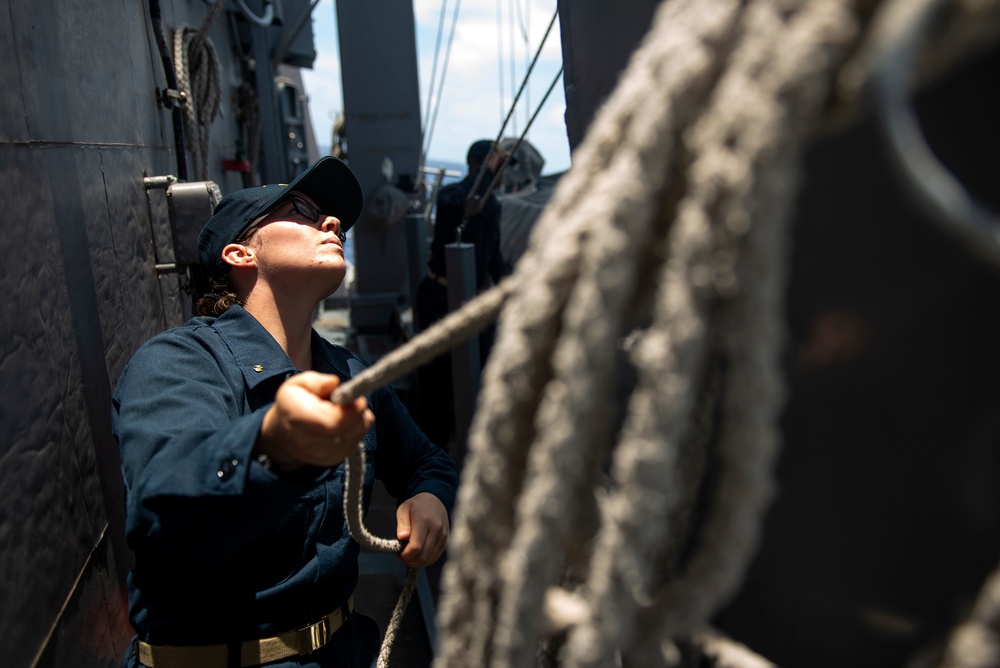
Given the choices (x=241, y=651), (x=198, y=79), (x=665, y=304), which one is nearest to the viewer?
(x=665, y=304)

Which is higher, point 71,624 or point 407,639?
point 71,624

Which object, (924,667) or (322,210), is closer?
(924,667)

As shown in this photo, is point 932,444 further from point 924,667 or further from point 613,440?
point 613,440

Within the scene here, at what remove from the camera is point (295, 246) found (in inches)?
55.2

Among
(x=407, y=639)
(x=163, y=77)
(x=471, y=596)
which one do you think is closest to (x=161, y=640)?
(x=471, y=596)

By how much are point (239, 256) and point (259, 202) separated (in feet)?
0.43

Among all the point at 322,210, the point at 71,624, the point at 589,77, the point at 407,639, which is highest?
the point at 589,77

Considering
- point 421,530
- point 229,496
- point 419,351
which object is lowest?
point 421,530

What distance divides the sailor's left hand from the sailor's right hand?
1.58 feet

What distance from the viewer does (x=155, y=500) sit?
0.93 meters

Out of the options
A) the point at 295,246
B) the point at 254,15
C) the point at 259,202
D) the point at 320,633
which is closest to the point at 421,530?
the point at 320,633

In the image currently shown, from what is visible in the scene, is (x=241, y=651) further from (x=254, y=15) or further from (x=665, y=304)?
(x=254, y=15)

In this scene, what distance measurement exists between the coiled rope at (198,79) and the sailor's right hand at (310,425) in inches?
88.1

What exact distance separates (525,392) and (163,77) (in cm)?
274
